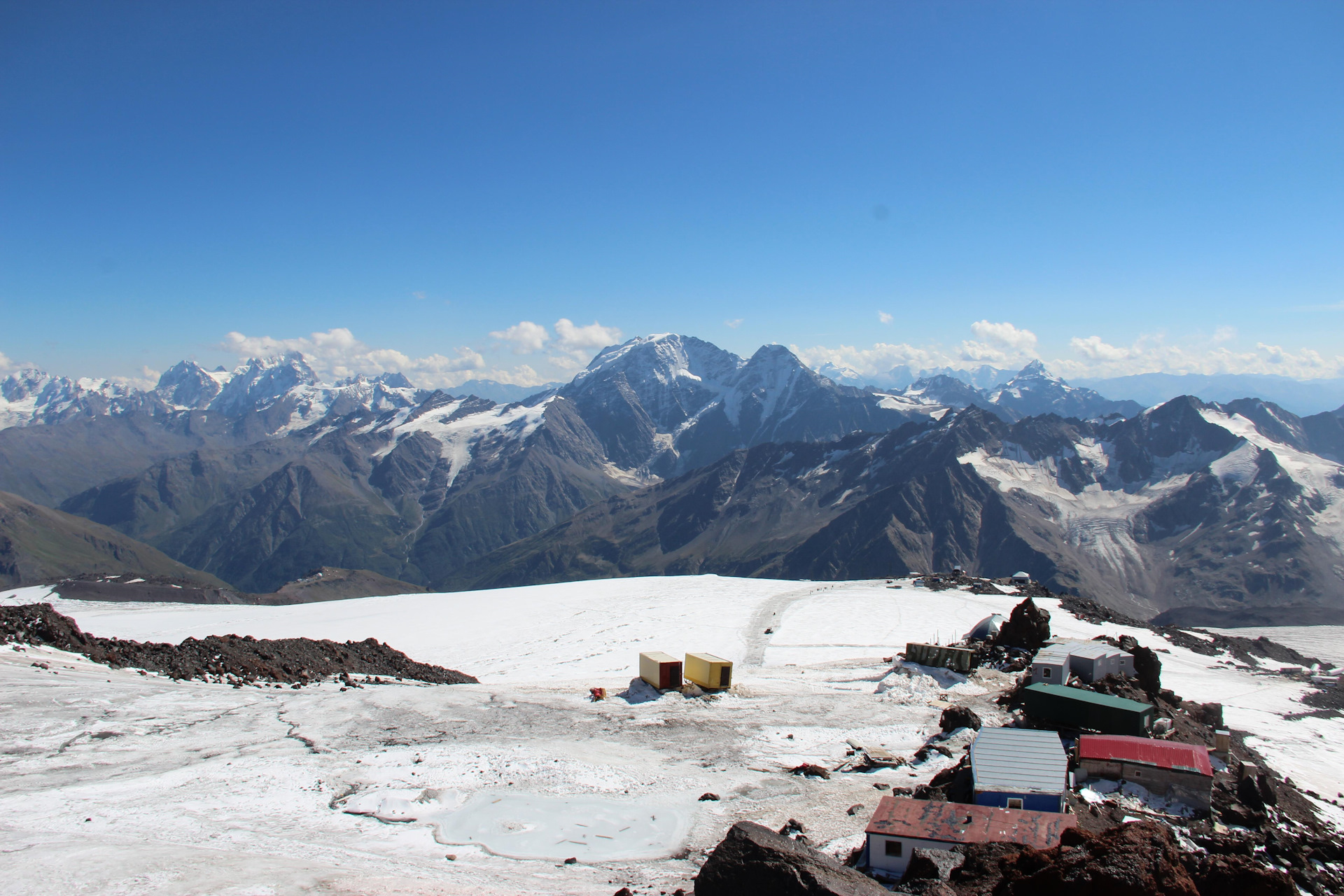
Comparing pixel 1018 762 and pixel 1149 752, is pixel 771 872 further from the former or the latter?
pixel 1149 752

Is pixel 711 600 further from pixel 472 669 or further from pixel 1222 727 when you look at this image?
pixel 1222 727

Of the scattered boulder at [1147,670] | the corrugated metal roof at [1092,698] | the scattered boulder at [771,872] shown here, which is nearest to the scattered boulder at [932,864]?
the scattered boulder at [771,872]

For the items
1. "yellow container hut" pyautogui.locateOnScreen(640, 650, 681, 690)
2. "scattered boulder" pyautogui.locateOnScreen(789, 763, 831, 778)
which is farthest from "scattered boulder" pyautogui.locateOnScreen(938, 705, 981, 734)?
"yellow container hut" pyautogui.locateOnScreen(640, 650, 681, 690)

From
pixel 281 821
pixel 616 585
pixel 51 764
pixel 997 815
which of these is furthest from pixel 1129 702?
pixel 616 585

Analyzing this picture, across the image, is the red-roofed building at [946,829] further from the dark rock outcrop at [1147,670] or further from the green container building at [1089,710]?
the dark rock outcrop at [1147,670]

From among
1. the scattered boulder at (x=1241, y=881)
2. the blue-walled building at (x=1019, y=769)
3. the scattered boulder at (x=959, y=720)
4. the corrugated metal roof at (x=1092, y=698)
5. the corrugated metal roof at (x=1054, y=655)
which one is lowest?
the scattered boulder at (x=959, y=720)

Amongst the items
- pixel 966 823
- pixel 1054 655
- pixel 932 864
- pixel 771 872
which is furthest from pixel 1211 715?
pixel 771 872

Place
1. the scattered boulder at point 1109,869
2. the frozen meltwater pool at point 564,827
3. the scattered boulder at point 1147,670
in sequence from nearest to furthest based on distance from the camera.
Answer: the scattered boulder at point 1109,869
the frozen meltwater pool at point 564,827
the scattered boulder at point 1147,670
